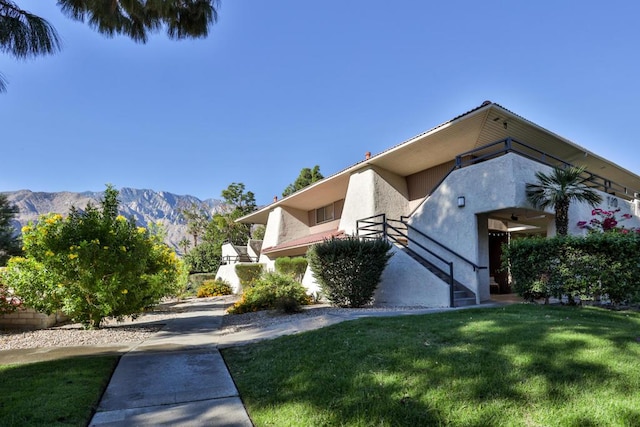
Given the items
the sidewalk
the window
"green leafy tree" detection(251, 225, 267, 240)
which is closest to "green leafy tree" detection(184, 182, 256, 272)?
"green leafy tree" detection(251, 225, 267, 240)

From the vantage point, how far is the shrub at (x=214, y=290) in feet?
76.9

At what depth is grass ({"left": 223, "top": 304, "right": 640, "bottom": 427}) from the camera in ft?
10.5

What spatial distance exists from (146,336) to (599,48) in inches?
570

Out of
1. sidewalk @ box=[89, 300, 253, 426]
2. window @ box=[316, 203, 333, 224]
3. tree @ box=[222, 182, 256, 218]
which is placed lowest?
Result: sidewalk @ box=[89, 300, 253, 426]

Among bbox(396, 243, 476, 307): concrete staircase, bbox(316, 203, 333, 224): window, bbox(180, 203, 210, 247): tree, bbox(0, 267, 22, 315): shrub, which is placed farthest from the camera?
bbox(180, 203, 210, 247): tree

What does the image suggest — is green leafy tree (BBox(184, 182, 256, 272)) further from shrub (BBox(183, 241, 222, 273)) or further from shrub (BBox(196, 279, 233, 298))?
shrub (BBox(196, 279, 233, 298))

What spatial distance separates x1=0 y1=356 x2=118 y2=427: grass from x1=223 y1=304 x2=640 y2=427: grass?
64.9 inches

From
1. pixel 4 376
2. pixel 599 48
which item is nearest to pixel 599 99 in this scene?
pixel 599 48

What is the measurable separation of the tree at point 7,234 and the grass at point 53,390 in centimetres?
2827

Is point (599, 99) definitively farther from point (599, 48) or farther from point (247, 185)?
point (247, 185)

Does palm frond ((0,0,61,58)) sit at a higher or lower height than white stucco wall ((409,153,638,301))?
higher

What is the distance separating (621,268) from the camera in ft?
27.1

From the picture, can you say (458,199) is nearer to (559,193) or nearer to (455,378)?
(559,193)

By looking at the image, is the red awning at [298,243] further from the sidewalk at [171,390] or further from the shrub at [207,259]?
the shrub at [207,259]
